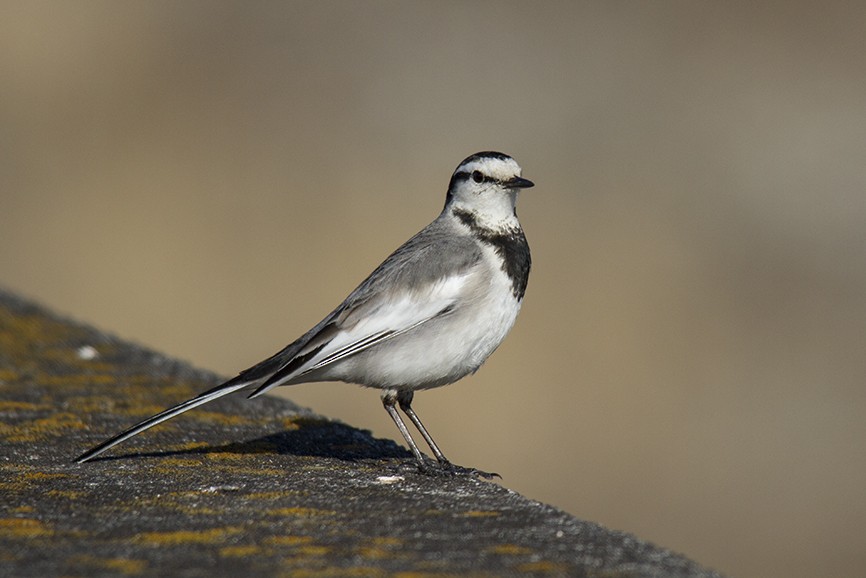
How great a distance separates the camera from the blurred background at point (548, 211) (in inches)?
658

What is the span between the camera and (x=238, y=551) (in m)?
3.63

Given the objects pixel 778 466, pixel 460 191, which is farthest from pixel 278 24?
pixel 460 191

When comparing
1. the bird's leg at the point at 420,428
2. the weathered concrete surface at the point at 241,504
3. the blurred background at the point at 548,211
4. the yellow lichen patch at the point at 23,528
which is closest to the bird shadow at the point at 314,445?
the weathered concrete surface at the point at 241,504

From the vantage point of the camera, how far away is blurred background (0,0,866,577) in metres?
16.7

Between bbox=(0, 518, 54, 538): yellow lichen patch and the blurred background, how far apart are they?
38.9 feet

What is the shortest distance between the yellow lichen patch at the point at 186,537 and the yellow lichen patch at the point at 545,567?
93cm

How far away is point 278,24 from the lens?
27.3m

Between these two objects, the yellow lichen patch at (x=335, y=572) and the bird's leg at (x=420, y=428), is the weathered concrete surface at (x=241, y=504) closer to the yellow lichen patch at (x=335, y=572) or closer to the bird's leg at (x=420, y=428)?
the yellow lichen patch at (x=335, y=572)

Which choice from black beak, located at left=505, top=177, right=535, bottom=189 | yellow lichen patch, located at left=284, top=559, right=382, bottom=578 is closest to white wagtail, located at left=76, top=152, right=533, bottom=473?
black beak, located at left=505, top=177, right=535, bottom=189

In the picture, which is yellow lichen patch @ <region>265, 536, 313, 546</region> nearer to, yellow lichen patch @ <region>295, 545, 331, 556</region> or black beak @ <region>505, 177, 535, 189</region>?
yellow lichen patch @ <region>295, 545, 331, 556</region>

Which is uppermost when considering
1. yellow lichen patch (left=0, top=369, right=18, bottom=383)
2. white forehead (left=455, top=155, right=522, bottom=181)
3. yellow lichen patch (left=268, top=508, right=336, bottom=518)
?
white forehead (left=455, top=155, right=522, bottom=181)

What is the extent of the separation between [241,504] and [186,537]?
19.1 inches

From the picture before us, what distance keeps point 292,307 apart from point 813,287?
8.12 m

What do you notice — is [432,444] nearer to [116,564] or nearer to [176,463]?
[176,463]
